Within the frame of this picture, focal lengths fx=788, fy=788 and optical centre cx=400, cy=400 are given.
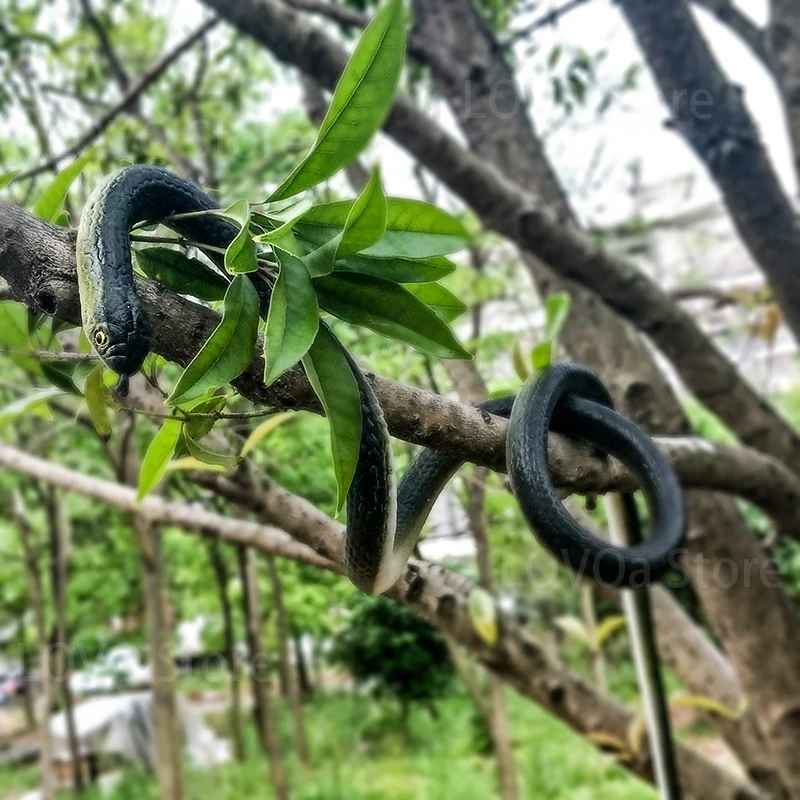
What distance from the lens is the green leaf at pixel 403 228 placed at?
262mm

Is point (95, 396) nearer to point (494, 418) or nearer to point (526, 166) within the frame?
point (494, 418)

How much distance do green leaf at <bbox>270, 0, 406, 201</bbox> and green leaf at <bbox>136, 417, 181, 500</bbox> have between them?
0.14 m

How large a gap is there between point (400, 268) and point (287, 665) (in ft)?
4.38

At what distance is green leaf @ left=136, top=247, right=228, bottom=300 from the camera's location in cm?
28

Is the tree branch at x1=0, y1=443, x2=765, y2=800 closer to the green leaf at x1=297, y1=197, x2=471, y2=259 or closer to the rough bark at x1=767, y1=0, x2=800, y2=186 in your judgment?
the green leaf at x1=297, y1=197, x2=471, y2=259

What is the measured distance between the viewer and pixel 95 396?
0.99 feet

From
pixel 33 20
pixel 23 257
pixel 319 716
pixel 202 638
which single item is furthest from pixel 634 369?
pixel 202 638

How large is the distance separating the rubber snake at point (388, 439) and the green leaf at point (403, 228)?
0.04m

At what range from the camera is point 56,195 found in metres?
0.34

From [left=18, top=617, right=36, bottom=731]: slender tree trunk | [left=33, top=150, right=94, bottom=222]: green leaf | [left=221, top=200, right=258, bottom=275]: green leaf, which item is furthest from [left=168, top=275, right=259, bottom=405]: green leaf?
[left=18, top=617, right=36, bottom=731]: slender tree trunk

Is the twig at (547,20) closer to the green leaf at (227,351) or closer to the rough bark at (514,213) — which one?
the rough bark at (514,213)

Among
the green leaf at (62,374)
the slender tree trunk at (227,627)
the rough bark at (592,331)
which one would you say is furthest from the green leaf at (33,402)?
the slender tree trunk at (227,627)

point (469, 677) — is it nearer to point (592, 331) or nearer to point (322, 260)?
point (592, 331)

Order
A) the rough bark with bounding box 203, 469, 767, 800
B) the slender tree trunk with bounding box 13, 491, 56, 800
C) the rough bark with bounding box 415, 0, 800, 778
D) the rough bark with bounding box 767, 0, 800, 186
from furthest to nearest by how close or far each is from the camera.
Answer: the slender tree trunk with bounding box 13, 491, 56, 800
the rough bark with bounding box 767, 0, 800, 186
the rough bark with bounding box 415, 0, 800, 778
the rough bark with bounding box 203, 469, 767, 800
